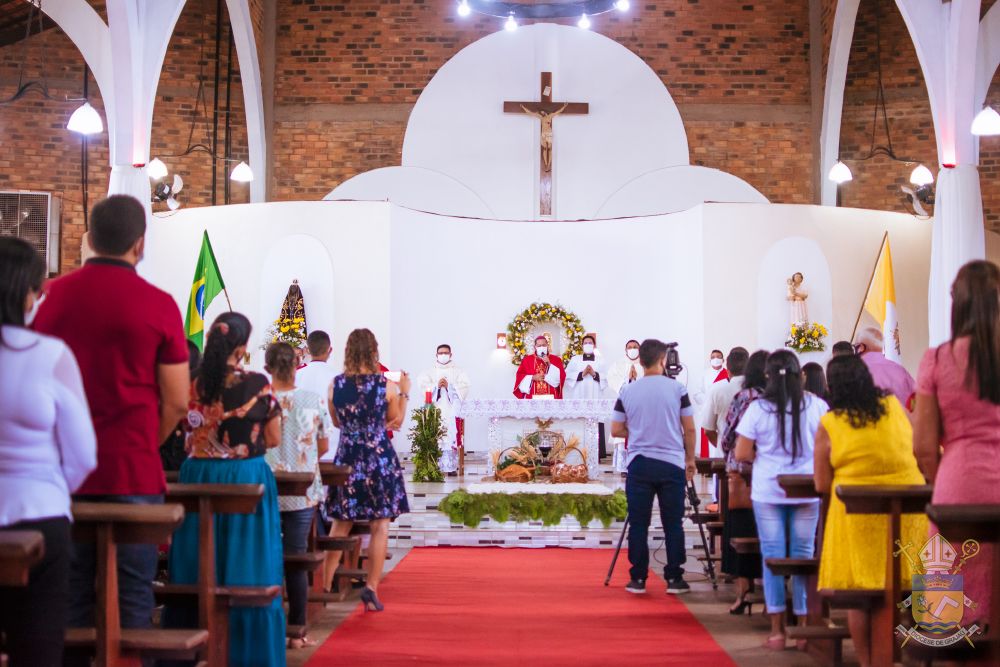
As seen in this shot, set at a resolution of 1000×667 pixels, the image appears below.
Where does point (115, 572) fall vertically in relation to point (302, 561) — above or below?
above

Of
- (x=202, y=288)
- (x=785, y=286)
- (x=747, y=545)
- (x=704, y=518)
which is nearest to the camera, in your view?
(x=747, y=545)

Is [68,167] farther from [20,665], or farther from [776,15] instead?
[20,665]

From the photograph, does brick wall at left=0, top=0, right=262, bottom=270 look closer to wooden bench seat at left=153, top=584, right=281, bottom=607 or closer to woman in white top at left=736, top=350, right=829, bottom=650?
woman in white top at left=736, top=350, right=829, bottom=650

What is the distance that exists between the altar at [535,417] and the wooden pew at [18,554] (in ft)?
25.1

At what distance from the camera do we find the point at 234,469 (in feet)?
12.4

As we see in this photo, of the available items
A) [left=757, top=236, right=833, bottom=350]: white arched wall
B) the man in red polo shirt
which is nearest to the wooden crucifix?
[left=757, top=236, right=833, bottom=350]: white arched wall

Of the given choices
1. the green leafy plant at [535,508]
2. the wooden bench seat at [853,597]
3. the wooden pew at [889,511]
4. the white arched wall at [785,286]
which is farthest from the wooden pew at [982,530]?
the white arched wall at [785,286]

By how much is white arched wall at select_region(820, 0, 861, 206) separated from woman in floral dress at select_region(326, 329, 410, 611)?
1110 centimetres

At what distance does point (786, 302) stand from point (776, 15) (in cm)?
553

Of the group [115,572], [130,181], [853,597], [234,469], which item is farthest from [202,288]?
[853,597]

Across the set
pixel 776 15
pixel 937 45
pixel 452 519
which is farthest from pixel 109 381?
pixel 776 15

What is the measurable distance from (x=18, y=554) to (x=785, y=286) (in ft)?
36.7

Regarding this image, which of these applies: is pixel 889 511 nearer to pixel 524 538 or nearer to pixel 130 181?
pixel 524 538

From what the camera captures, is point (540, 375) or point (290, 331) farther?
point (290, 331)
